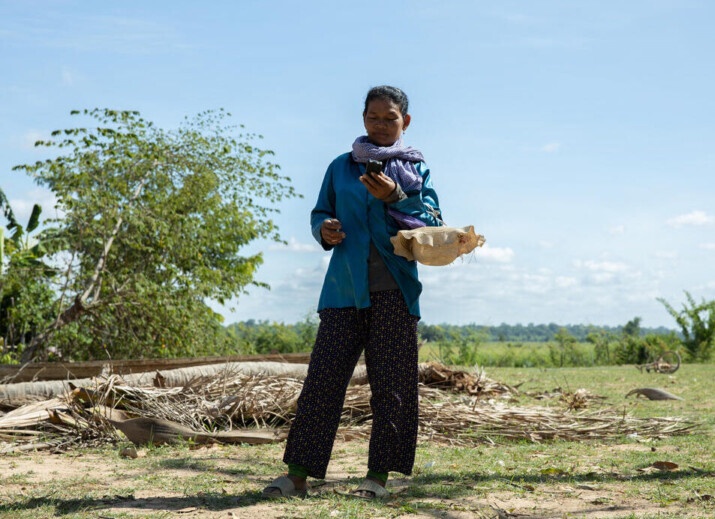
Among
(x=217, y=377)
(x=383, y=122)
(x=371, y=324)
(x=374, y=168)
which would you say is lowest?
(x=217, y=377)

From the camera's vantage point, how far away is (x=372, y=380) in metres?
3.04

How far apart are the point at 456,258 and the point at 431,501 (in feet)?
3.51

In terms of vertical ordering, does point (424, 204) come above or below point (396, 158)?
below

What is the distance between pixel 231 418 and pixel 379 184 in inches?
114

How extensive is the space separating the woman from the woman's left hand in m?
0.06

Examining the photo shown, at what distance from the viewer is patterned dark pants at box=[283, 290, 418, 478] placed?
2.97 metres

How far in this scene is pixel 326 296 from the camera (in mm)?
3033

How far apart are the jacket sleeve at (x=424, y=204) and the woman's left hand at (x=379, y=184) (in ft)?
0.39

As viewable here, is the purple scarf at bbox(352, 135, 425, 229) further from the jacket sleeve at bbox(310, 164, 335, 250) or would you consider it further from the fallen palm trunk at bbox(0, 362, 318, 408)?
the fallen palm trunk at bbox(0, 362, 318, 408)

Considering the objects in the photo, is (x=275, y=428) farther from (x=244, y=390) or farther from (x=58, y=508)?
(x=58, y=508)

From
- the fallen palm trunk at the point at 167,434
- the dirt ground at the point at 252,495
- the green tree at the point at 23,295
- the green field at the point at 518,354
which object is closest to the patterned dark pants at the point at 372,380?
the dirt ground at the point at 252,495

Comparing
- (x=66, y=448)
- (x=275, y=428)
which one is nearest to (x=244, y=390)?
(x=275, y=428)

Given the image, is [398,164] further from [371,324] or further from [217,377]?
[217,377]

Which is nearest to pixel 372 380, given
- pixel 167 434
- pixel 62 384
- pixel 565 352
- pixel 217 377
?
pixel 167 434
